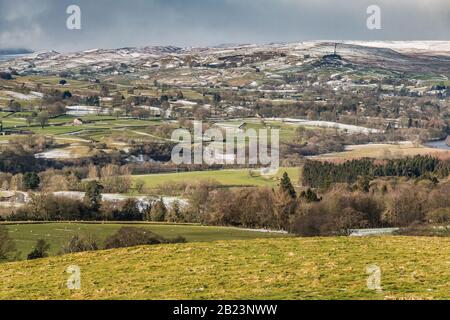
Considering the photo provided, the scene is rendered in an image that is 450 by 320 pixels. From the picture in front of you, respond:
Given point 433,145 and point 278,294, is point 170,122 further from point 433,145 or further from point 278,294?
point 278,294

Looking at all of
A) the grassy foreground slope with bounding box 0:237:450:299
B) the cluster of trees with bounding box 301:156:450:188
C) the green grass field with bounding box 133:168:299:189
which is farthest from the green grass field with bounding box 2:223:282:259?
the cluster of trees with bounding box 301:156:450:188

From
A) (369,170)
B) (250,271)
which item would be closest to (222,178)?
(369,170)

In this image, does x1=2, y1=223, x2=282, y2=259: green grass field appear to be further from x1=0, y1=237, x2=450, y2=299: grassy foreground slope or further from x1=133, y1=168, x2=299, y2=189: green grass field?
x1=0, y1=237, x2=450, y2=299: grassy foreground slope

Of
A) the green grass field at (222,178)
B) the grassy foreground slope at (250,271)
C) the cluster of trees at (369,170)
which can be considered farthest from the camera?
the cluster of trees at (369,170)

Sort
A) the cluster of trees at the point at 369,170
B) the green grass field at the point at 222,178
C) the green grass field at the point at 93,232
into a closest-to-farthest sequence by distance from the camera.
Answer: the green grass field at the point at 93,232, the green grass field at the point at 222,178, the cluster of trees at the point at 369,170

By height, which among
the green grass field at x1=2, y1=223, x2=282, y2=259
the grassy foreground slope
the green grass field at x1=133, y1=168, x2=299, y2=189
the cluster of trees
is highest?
the grassy foreground slope

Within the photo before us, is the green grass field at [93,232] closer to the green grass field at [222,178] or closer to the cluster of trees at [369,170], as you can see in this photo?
the green grass field at [222,178]

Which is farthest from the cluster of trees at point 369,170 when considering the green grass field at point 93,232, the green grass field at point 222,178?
the green grass field at point 93,232
